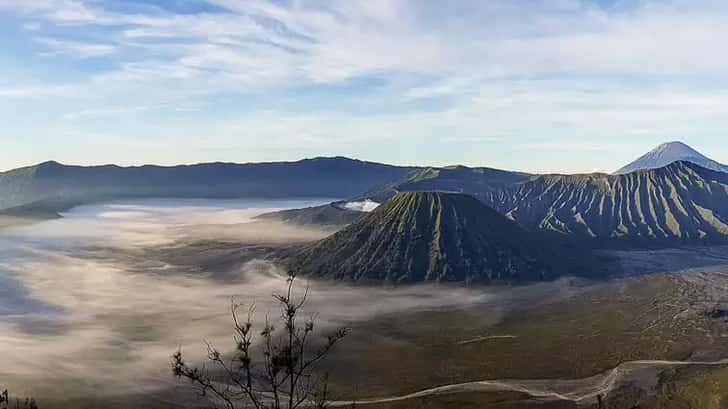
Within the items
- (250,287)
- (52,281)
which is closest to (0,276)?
(52,281)

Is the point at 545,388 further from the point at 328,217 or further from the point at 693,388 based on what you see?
the point at 328,217

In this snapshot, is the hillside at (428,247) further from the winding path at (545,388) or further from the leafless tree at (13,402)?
the leafless tree at (13,402)

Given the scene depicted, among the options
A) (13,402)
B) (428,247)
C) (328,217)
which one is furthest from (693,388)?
(328,217)

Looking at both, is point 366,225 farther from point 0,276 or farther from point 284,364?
point 284,364

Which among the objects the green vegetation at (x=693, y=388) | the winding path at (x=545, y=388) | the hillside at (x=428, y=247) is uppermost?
the hillside at (x=428, y=247)

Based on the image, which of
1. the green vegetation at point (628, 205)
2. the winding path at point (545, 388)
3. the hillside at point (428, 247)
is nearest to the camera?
the winding path at point (545, 388)

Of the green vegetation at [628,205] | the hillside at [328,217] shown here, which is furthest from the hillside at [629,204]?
the hillside at [328,217]

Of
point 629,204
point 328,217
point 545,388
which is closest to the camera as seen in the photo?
point 545,388

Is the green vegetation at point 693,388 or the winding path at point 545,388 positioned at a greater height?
the green vegetation at point 693,388

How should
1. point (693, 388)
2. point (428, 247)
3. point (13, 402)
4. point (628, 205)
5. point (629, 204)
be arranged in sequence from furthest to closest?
point (629, 204)
point (628, 205)
point (428, 247)
point (693, 388)
point (13, 402)

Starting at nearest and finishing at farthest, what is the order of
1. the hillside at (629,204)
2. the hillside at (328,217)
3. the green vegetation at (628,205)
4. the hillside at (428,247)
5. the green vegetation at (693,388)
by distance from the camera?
the green vegetation at (693,388) < the hillside at (428,247) < the green vegetation at (628,205) < the hillside at (629,204) < the hillside at (328,217)
